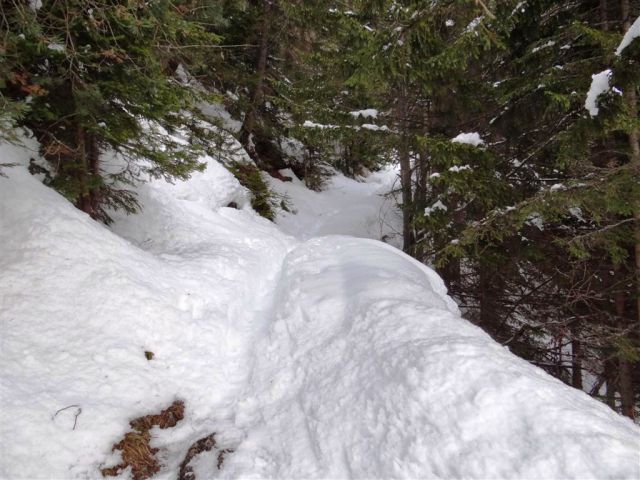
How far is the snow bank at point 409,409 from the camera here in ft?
8.39

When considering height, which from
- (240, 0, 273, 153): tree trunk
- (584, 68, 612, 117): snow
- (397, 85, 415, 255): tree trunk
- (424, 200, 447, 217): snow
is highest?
(240, 0, 273, 153): tree trunk

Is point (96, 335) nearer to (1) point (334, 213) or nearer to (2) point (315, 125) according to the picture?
(2) point (315, 125)

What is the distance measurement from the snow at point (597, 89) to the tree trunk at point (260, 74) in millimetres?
12618

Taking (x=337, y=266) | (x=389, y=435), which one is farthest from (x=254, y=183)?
(x=389, y=435)

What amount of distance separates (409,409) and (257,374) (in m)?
2.15

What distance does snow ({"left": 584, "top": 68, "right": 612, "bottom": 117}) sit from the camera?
4539 millimetres

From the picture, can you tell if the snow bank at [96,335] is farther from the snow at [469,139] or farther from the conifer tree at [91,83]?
the snow at [469,139]

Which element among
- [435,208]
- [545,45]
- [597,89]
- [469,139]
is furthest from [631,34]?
[435,208]

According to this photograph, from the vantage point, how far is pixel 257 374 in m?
4.61

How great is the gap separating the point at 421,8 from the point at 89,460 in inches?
261

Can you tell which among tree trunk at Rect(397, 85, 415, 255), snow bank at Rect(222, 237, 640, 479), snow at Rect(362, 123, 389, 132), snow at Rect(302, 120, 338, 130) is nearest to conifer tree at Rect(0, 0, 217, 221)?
snow bank at Rect(222, 237, 640, 479)

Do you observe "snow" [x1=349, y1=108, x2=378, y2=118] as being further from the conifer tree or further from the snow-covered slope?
the snow-covered slope

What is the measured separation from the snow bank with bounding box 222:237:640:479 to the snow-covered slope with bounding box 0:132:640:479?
1 centimetres

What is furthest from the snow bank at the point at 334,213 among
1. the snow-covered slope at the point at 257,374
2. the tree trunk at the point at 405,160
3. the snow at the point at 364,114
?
the snow-covered slope at the point at 257,374
